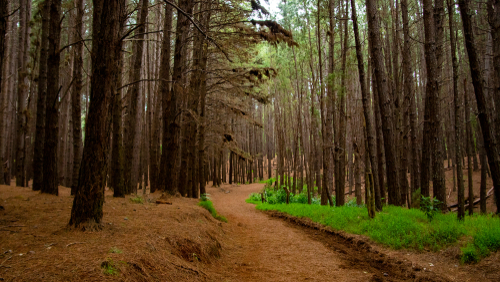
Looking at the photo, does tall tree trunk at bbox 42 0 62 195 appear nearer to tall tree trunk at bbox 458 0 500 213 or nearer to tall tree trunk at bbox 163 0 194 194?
tall tree trunk at bbox 163 0 194 194

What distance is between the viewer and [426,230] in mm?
6004

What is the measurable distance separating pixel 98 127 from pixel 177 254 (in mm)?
2478

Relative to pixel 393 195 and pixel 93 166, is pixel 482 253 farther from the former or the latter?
pixel 93 166

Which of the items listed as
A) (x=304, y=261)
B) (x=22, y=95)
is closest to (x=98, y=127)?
(x=304, y=261)

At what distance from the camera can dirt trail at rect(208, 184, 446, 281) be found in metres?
5.00

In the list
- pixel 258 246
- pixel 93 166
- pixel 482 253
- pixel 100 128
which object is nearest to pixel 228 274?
pixel 258 246

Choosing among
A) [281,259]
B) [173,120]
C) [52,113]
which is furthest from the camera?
[173,120]

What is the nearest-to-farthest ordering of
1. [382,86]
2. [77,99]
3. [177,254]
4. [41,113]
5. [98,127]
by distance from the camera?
1. [98,127]
2. [177,254]
3. [41,113]
4. [77,99]
5. [382,86]

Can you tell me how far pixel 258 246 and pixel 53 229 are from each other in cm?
479

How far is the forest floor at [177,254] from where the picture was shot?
10.3ft

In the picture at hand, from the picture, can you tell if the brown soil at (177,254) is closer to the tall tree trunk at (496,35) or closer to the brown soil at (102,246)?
the brown soil at (102,246)

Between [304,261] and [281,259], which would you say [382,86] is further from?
[281,259]

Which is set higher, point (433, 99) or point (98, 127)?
point (433, 99)

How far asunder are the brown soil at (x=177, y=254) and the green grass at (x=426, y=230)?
23cm
